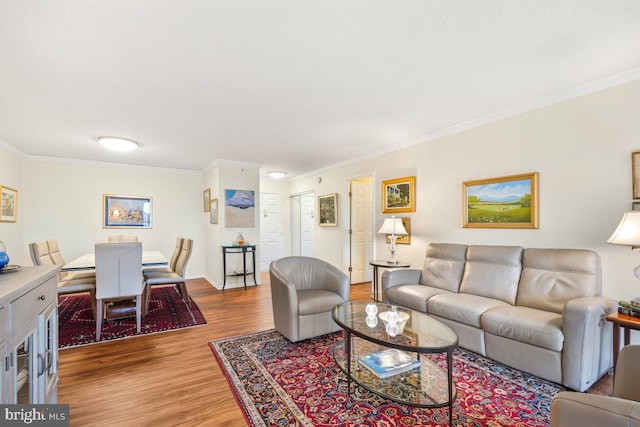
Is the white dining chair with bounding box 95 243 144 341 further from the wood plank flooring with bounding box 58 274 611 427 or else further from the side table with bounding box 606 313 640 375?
the side table with bounding box 606 313 640 375

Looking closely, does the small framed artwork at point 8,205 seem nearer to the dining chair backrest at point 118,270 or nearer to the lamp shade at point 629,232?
the dining chair backrest at point 118,270

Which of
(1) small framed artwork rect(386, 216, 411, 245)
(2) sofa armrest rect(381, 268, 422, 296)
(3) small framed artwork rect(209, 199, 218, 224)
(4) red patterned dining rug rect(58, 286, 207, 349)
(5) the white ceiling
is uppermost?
(5) the white ceiling

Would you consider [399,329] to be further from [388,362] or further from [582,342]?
[582,342]

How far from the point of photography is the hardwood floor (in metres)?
1.89

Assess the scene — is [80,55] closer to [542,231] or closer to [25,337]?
[25,337]

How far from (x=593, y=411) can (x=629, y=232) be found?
5.65ft

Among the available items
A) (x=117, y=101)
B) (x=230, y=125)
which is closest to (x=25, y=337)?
(x=117, y=101)

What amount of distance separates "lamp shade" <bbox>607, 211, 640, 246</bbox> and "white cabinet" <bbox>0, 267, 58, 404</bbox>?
11.5 ft

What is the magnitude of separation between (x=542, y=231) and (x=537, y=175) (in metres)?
0.56

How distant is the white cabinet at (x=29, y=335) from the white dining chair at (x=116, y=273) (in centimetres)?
147

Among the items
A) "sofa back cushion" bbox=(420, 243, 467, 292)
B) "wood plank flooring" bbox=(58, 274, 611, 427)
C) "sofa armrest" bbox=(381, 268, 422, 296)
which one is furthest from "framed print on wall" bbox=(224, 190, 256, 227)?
"sofa back cushion" bbox=(420, 243, 467, 292)

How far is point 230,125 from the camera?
3598 mm

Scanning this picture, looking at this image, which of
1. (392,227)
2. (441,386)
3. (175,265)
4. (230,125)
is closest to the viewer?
(441,386)

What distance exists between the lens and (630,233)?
209 centimetres
